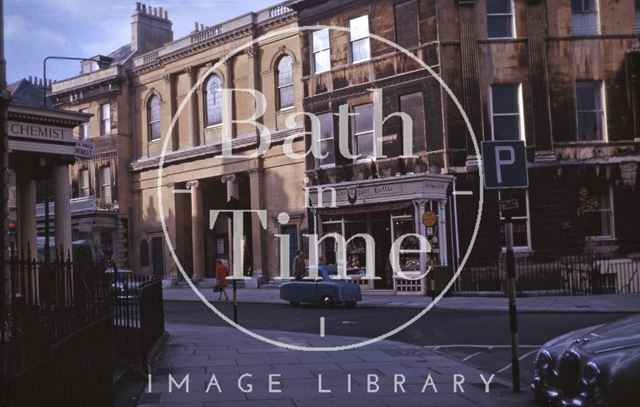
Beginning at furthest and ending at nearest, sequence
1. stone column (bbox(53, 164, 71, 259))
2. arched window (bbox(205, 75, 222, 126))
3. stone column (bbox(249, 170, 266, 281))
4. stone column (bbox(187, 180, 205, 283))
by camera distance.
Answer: stone column (bbox(187, 180, 205, 283)), arched window (bbox(205, 75, 222, 126)), stone column (bbox(249, 170, 266, 281)), stone column (bbox(53, 164, 71, 259))

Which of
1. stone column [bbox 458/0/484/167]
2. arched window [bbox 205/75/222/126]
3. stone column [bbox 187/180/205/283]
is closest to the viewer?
stone column [bbox 458/0/484/167]

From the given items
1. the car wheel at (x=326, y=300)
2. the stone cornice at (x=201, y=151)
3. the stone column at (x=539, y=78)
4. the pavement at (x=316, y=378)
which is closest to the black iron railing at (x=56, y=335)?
the pavement at (x=316, y=378)

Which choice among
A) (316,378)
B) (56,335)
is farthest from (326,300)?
(56,335)

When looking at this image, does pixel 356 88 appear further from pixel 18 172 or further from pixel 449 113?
pixel 18 172

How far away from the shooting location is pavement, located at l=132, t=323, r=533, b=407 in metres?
8.23

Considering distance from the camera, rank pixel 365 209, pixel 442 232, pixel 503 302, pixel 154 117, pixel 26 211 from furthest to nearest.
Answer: pixel 154 117 < pixel 365 209 < pixel 442 232 < pixel 503 302 < pixel 26 211

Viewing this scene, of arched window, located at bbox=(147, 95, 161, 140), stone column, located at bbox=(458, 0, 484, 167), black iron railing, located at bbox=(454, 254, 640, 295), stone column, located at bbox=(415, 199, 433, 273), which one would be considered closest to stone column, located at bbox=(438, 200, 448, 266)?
stone column, located at bbox=(415, 199, 433, 273)

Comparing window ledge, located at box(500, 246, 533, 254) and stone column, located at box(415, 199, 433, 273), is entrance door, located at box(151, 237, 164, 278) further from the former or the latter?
window ledge, located at box(500, 246, 533, 254)

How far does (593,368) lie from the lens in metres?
6.13

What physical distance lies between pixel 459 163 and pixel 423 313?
8498 mm

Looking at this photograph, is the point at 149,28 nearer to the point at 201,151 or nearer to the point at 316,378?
the point at 201,151

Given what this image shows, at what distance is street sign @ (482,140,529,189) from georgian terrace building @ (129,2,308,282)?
907 inches

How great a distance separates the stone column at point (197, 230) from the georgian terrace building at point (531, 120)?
1253 centimetres

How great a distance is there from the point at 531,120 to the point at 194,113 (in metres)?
Result: 17.9
